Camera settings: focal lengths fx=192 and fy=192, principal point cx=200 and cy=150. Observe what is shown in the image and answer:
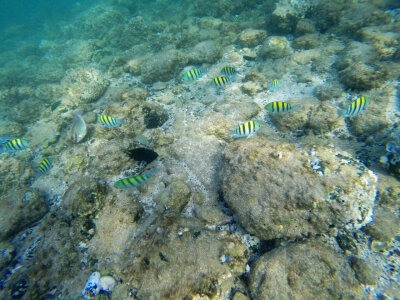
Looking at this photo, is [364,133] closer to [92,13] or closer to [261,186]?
[261,186]

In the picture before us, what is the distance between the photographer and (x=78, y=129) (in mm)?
5836

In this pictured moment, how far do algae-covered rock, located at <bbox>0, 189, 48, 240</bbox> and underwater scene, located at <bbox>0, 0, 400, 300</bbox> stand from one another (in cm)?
3

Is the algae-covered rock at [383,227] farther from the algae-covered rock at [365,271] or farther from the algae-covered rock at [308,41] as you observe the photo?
the algae-covered rock at [308,41]

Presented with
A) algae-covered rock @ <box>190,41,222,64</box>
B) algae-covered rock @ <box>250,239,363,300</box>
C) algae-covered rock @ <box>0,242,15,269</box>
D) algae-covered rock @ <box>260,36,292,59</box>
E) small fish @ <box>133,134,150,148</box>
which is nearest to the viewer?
algae-covered rock @ <box>250,239,363,300</box>

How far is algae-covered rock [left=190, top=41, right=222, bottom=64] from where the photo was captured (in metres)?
7.60

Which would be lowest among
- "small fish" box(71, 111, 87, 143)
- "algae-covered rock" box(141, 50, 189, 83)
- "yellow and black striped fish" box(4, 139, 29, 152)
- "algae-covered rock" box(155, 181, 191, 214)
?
"algae-covered rock" box(155, 181, 191, 214)

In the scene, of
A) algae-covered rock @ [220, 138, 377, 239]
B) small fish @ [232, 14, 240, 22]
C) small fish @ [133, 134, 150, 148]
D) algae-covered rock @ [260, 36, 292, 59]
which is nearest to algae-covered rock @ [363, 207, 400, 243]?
algae-covered rock @ [220, 138, 377, 239]

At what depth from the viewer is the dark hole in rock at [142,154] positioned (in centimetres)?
412

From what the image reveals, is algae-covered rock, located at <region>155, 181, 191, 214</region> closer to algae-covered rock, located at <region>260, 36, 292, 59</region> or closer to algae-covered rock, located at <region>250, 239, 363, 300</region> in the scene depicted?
algae-covered rock, located at <region>250, 239, 363, 300</region>

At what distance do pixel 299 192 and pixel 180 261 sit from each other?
191 cm

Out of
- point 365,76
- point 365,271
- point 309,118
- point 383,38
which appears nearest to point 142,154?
point 309,118

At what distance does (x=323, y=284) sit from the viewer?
7.90ft

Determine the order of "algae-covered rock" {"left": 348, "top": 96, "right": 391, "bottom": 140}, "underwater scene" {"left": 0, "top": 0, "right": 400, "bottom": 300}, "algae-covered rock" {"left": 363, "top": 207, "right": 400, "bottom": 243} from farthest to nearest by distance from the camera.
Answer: "algae-covered rock" {"left": 348, "top": 96, "right": 391, "bottom": 140} → "algae-covered rock" {"left": 363, "top": 207, "right": 400, "bottom": 243} → "underwater scene" {"left": 0, "top": 0, "right": 400, "bottom": 300}

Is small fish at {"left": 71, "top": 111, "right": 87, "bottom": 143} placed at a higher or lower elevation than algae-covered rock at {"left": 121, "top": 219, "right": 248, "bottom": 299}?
higher
